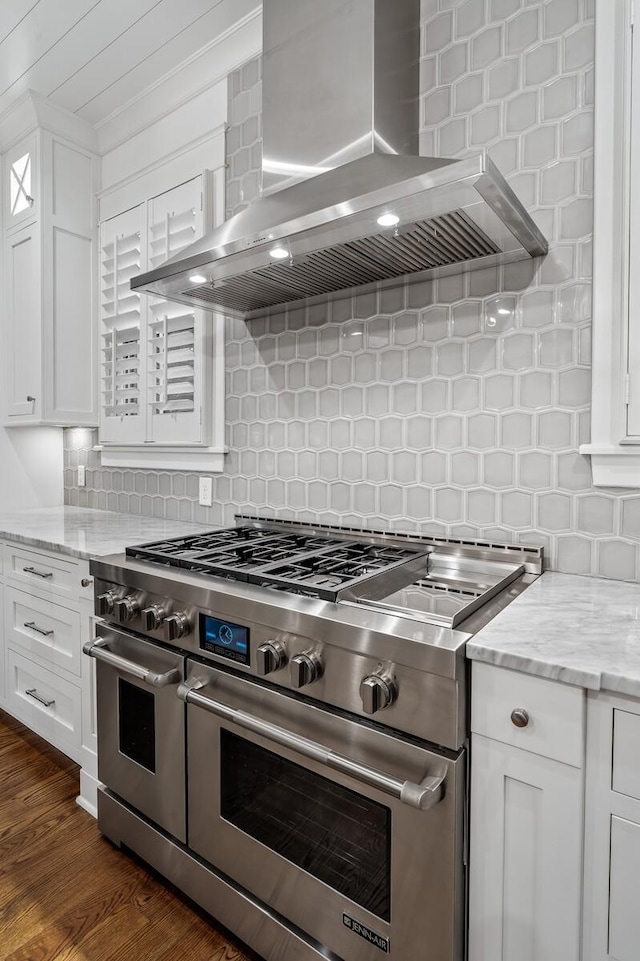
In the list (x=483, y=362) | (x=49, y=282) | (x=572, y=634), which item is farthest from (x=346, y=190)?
(x=49, y=282)

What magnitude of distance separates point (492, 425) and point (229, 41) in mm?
1887

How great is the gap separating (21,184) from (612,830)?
3467mm

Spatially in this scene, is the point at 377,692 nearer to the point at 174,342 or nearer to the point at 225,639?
the point at 225,639

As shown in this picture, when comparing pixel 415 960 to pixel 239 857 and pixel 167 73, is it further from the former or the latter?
pixel 167 73

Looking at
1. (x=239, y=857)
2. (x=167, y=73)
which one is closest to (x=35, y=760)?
(x=239, y=857)

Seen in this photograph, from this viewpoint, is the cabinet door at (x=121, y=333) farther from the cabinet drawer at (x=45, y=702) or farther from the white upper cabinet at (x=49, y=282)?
the cabinet drawer at (x=45, y=702)

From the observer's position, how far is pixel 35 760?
2215 mm

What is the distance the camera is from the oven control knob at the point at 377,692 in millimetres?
1010

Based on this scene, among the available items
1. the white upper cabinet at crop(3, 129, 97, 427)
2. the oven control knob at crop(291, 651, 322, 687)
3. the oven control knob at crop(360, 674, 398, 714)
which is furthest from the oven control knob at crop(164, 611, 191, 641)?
the white upper cabinet at crop(3, 129, 97, 427)

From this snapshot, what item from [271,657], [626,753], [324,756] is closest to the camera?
[626,753]

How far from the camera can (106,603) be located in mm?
1660

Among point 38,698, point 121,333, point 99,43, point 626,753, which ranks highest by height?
point 99,43

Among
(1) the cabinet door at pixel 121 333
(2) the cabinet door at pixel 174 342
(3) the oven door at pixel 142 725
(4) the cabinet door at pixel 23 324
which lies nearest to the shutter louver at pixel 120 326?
(1) the cabinet door at pixel 121 333

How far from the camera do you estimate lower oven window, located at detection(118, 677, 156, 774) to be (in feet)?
5.18
